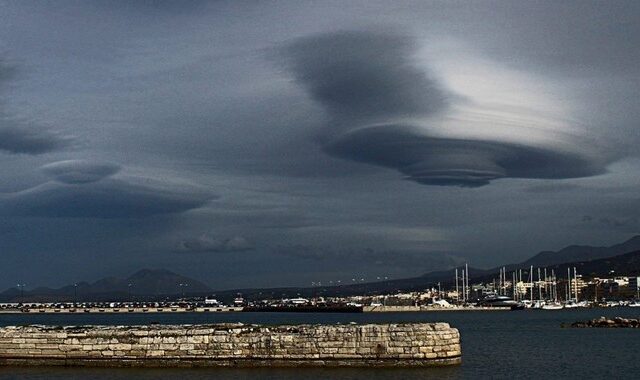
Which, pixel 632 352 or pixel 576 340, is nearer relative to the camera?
pixel 632 352

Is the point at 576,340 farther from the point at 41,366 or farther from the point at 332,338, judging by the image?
the point at 41,366

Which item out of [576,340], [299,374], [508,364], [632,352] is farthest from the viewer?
[576,340]

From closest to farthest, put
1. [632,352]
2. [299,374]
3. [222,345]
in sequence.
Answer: [299,374]
[222,345]
[632,352]

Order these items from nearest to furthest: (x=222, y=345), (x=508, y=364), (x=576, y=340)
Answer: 1. (x=222, y=345)
2. (x=508, y=364)
3. (x=576, y=340)

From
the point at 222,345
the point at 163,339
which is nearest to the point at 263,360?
the point at 222,345

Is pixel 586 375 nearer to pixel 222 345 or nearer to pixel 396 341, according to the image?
pixel 396 341

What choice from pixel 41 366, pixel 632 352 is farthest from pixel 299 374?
pixel 632 352

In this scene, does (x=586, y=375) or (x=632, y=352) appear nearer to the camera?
(x=586, y=375)
